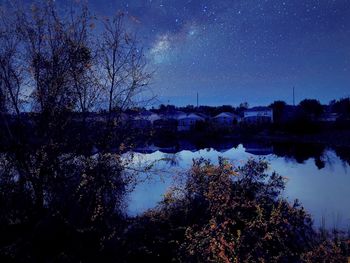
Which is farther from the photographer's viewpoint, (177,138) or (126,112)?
(177,138)

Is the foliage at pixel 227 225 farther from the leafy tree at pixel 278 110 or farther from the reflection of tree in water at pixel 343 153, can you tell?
the leafy tree at pixel 278 110

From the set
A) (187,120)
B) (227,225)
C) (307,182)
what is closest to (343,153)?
(307,182)

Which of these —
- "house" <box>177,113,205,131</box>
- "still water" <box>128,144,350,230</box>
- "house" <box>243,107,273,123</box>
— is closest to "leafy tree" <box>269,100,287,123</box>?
"house" <box>243,107,273,123</box>

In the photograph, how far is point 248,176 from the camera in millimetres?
13219

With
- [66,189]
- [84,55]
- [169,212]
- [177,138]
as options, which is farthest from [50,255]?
[177,138]

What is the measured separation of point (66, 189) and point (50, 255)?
96.7 inches

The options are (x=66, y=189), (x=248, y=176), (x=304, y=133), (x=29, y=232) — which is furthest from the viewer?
(x=304, y=133)

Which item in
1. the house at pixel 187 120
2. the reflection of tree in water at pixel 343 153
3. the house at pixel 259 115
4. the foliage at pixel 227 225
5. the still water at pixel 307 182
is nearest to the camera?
the foliage at pixel 227 225

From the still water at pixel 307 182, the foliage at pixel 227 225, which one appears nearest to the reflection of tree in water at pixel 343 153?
the still water at pixel 307 182

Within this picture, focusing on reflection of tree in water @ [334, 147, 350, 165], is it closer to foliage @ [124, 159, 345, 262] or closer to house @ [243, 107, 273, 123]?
foliage @ [124, 159, 345, 262]

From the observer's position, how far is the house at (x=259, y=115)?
77.4 m

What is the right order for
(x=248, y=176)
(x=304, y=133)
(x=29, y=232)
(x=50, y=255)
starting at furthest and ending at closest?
(x=304, y=133), (x=248, y=176), (x=29, y=232), (x=50, y=255)

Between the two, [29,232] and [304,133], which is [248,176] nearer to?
[29,232]

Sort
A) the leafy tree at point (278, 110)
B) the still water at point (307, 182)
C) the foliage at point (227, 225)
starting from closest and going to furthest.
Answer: the foliage at point (227, 225) < the still water at point (307, 182) < the leafy tree at point (278, 110)
